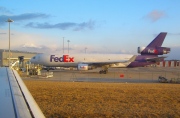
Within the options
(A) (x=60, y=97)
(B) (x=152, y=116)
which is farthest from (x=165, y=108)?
A: (A) (x=60, y=97)

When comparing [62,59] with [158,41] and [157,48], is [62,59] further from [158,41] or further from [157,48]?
[158,41]

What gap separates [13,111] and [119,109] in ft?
31.8

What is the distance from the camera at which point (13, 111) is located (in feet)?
7.78

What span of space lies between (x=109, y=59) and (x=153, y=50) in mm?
8526

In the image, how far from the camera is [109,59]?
5147cm

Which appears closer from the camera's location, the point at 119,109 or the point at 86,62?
the point at 119,109

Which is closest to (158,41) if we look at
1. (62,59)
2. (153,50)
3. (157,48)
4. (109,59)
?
(157,48)

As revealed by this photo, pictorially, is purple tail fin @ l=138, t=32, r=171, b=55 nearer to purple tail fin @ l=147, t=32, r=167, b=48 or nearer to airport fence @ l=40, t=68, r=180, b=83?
purple tail fin @ l=147, t=32, r=167, b=48

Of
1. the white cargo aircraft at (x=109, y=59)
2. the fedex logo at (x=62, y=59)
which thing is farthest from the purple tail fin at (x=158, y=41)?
the fedex logo at (x=62, y=59)

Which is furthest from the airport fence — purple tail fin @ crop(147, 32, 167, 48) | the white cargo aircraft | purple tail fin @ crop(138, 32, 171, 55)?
purple tail fin @ crop(147, 32, 167, 48)

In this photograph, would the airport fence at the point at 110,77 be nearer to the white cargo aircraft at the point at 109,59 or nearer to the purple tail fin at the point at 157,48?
the white cargo aircraft at the point at 109,59

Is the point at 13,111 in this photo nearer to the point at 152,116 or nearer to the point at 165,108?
the point at 152,116

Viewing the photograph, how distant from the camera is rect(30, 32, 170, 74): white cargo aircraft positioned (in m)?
49.9

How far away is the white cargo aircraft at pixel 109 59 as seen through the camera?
4991 centimetres
